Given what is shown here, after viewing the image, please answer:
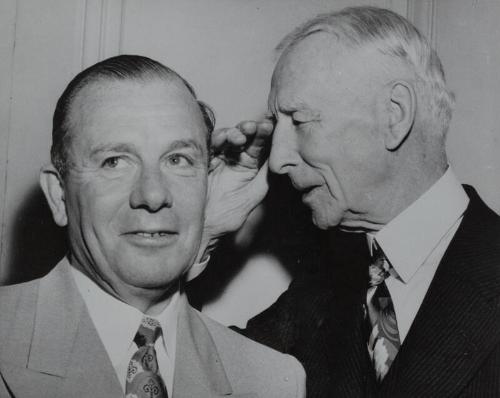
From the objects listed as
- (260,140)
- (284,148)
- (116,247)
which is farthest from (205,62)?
(116,247)

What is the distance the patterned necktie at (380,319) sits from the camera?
1879 mm

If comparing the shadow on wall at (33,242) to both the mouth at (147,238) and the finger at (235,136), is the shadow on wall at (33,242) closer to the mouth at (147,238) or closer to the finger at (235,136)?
the finger at (235,136)

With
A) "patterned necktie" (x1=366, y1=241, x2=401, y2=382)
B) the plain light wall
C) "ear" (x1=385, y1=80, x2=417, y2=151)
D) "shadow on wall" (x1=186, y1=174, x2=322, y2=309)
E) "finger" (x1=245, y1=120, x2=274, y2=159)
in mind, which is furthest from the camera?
"shadow on wall" (x1=186, y1=174, x2=322, y2=309)

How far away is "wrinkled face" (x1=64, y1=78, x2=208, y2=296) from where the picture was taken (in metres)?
1.54

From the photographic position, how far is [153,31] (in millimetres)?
2506

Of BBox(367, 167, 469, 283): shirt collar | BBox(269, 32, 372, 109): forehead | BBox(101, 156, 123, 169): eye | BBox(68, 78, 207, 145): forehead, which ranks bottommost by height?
BBox(367, 167, 469, 283): shirt collar

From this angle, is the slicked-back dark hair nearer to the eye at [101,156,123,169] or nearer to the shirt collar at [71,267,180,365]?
the eye at [101,156,123,169]

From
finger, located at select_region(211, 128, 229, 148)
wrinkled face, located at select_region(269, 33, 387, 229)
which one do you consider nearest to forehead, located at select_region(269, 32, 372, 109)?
wrinkled face, located at select_region(269, 33, 387, 229)

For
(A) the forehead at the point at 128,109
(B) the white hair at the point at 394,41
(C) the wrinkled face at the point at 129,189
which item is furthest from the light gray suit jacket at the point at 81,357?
(B) the white hair at the point at 394,41

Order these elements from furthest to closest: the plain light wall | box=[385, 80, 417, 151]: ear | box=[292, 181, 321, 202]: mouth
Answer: the plain light wall
box=[292, 181, 321, 202]: mouth
box=[385, 80, 417, 151]: ear

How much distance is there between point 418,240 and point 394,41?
66cm

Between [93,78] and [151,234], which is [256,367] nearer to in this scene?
[151,234]

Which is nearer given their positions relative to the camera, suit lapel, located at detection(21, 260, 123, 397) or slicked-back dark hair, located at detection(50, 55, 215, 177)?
suit lapel, located at detection(21, 260, 123, 397)

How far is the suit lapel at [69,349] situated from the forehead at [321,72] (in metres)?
0.95
